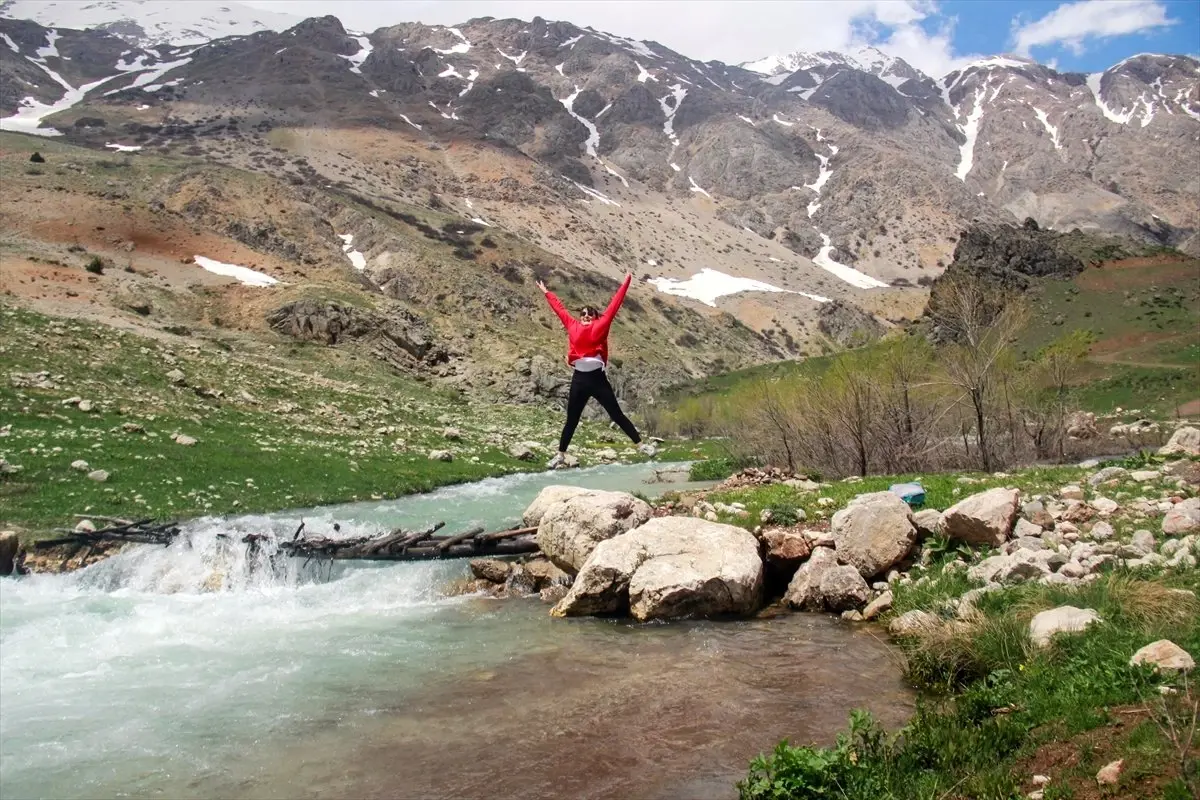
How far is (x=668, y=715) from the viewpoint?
28.6 ft

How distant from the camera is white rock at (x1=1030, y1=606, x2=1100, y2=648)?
26.5 feet

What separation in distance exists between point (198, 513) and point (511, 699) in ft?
47.9

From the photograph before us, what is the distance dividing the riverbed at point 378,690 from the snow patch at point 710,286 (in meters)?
137

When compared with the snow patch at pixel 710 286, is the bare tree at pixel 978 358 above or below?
below

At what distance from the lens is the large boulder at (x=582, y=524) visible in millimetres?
15219

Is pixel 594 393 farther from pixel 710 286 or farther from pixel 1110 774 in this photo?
pixel 710 286

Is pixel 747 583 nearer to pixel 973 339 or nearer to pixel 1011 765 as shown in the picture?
pixel 1011 765

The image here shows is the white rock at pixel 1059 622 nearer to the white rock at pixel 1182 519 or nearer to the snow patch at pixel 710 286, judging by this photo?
the white rock at pixel 1182 519

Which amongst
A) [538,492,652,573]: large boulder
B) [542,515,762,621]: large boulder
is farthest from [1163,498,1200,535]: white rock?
[538,492,652,573]: large boulder

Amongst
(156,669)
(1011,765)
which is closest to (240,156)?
(156,669)

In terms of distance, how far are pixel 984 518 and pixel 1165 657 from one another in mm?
6286

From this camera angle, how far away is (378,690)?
10117mm

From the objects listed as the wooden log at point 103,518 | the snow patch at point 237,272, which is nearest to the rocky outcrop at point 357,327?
the snow patch at point 237,272

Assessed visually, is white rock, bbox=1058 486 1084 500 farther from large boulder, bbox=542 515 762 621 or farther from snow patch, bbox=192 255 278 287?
snow patch, bbox=192 255 278 287
